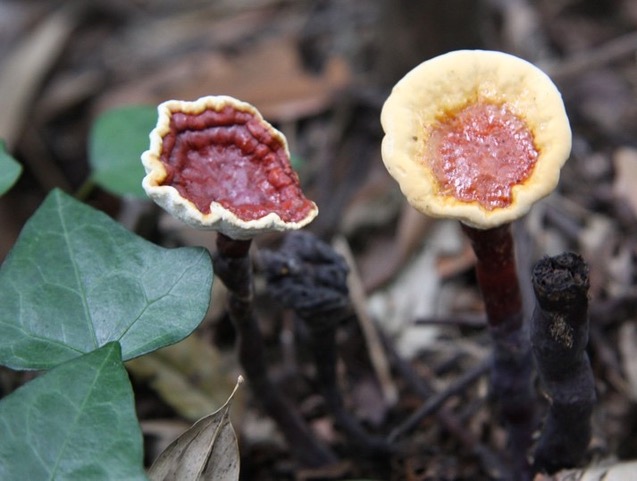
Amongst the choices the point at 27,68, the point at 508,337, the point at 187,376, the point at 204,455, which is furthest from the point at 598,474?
the point at 27,68

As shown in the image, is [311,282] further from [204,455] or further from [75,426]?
[75,426]

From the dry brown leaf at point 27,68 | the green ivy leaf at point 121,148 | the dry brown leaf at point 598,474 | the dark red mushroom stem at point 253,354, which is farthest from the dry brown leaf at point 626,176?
the dry brown leaf at point 27,68

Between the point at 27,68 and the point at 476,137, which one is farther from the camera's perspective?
the point at 27,68

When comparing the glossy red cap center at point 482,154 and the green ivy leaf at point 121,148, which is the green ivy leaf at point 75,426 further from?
the green ivy leaf at point 121,148

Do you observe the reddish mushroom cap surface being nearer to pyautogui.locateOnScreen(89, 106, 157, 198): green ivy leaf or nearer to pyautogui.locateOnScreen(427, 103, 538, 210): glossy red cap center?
pyautogui.locateOnScreen(427, 103, 538, 210): glossy red cap center

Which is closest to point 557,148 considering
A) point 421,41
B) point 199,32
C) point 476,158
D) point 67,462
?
point 476,158
